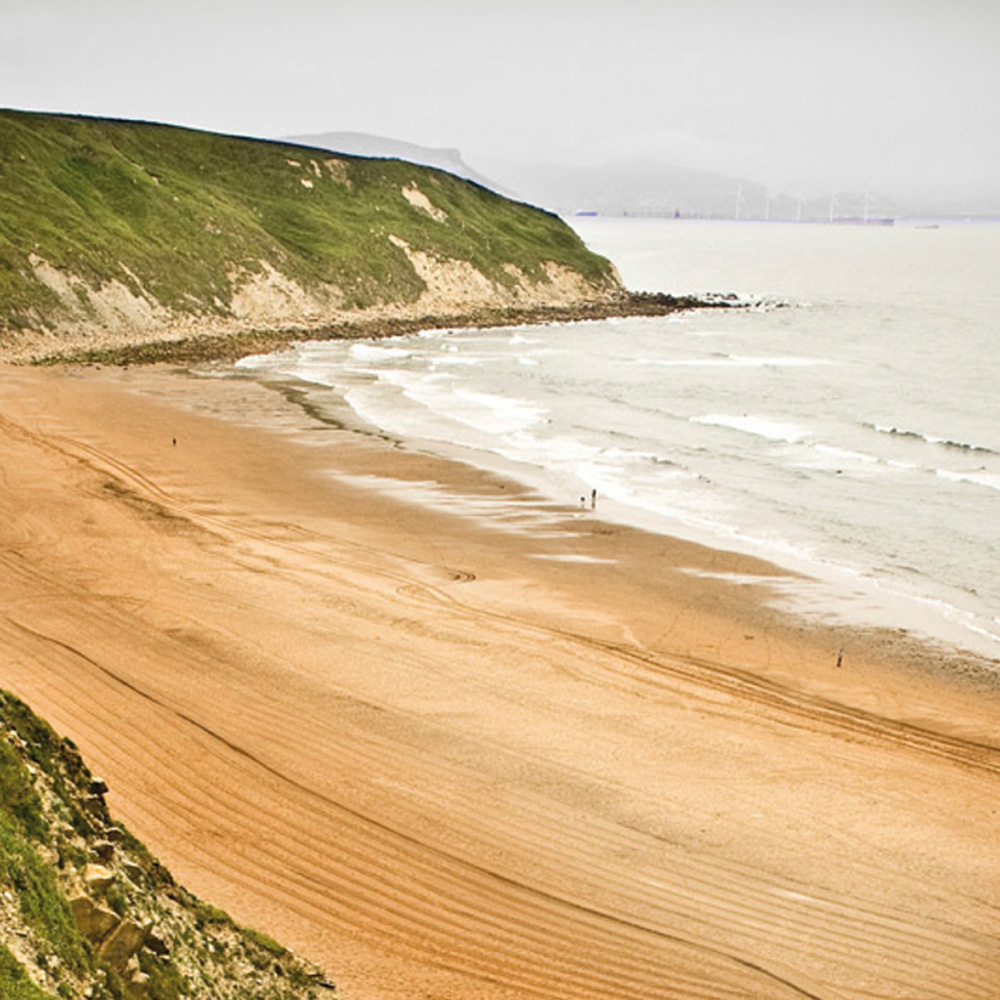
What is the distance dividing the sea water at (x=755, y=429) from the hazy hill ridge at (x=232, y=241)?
10271mm

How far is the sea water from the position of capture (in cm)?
3192

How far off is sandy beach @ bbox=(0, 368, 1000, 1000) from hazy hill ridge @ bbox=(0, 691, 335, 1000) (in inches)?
89.2

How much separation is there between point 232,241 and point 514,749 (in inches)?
3089

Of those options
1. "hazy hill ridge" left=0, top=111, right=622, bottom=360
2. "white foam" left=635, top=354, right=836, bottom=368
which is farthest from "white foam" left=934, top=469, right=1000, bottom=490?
"hazy hill ridge" left=0, top=111, right=622, bottom=360

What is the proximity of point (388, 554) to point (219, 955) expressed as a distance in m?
19.6

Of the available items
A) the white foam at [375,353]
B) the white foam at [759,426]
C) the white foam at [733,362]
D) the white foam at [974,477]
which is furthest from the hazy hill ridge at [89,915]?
the white foam at [733,362]

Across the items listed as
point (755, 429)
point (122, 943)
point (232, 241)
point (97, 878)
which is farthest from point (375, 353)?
point (122, 943)

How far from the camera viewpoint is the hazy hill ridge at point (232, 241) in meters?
74.1

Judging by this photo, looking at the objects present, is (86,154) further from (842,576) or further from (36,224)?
(842,576)

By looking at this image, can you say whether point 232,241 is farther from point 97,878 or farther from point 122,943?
point 122,943

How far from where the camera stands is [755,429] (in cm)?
5206

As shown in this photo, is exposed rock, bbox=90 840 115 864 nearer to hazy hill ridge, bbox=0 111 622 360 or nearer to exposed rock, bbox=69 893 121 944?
exposed rock, bbox=69 893 121 944

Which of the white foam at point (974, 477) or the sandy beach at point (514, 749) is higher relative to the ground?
the white foam at point (974, 477)

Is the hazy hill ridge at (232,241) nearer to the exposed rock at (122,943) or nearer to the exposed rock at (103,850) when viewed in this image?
the exposed rock at (103,850)
